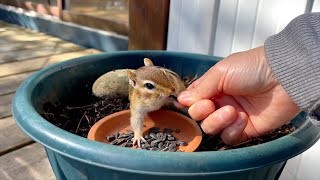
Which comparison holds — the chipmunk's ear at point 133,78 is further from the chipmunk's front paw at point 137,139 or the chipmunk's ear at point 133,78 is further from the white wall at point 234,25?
the white wall at point 234,25

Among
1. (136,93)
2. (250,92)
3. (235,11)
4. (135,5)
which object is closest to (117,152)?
(136,93)

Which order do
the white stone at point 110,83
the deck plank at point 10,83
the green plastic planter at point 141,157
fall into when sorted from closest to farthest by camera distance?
the green plastic planter at point 141,157 < the white stone at point 110,83 < the deck plank at point 10,83

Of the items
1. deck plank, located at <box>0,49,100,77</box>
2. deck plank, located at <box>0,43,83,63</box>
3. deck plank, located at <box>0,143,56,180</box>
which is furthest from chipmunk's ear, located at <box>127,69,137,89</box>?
deck plank, located at <box>0,43,83,63</box>

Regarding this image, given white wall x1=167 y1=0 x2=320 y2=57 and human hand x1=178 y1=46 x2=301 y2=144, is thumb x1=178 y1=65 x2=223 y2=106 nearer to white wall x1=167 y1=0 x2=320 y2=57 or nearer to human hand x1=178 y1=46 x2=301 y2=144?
human hand x1=178 y1=46 x2=301 y2=144

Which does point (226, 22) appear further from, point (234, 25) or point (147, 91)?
point (147, 91)

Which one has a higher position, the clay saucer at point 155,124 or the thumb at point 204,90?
the thumb at point 204,90

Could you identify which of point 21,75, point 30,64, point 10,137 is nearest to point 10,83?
point 21,75

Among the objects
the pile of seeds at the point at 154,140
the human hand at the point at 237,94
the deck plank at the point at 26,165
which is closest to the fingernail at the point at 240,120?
the human hand at the point at 237,94
